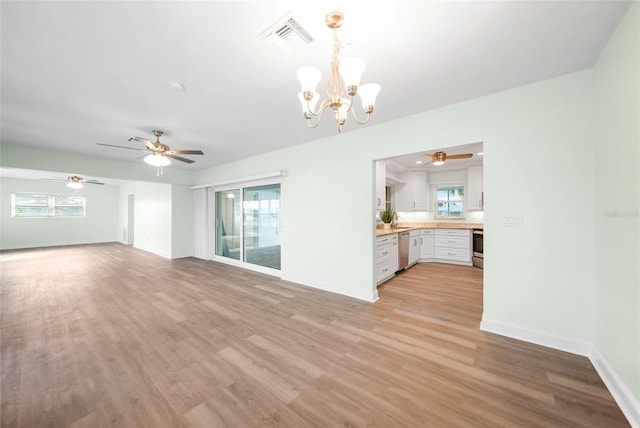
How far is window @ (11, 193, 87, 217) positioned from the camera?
823 cm

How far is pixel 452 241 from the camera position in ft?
19.2

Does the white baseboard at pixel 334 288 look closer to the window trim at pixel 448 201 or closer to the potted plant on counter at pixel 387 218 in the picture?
the potted plant on counter at pixel 387 218

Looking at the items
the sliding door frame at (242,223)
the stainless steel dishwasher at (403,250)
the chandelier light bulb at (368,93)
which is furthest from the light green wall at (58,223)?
the chandelier light bulb at (368,93)

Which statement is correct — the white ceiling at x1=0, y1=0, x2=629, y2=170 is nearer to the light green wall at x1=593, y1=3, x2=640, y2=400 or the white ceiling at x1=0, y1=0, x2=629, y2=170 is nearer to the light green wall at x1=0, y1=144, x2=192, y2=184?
the light green wall at x1=593, y1=3, x2=640, y2=400

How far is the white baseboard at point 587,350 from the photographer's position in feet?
4.77

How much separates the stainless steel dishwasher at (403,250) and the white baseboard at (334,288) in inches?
65.5

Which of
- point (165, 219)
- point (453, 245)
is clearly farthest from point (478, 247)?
point (165, 219)

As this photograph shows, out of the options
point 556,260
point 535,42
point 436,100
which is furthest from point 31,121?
point 556,260

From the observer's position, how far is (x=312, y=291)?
385 centimetres

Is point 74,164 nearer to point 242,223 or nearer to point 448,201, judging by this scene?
point 242,223

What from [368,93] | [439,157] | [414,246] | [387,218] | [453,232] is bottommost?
[414,246]

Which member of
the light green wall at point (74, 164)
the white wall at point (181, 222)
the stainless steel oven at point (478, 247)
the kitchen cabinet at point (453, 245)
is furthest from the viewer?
the white wall at point (181, 222)

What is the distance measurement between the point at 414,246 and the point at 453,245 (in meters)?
1.04

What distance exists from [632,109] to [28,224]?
14842 millimetres
